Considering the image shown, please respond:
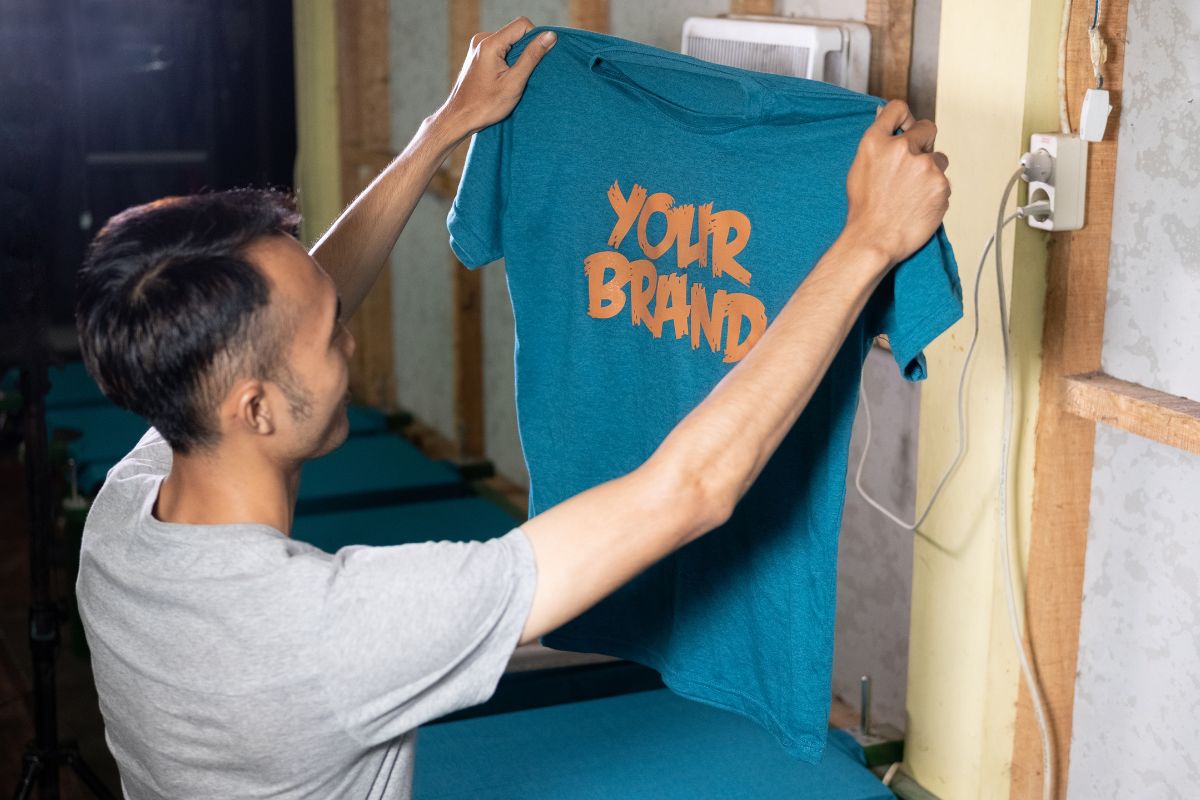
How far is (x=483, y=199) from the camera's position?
6.47 ft

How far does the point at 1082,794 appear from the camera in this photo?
7.41 ft

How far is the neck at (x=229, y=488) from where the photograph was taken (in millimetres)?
1438

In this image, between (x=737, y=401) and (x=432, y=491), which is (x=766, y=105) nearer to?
(x=737, y=401)

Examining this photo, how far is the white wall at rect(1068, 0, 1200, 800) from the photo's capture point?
191 centimetres

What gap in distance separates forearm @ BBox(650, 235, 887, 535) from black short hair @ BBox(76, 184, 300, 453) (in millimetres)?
420

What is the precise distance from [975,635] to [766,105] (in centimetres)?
98

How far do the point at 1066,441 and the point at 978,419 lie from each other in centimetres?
13

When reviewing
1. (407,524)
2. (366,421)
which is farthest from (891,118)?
(366,421)

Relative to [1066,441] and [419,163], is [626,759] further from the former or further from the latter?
[419,163]

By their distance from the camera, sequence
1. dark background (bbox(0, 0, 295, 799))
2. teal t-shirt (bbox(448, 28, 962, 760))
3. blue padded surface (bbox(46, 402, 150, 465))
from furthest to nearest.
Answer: dark background (bbox(0, 0, 295, 799))
blue padded surface (bbox(46, 402, 150, 465))
teal t-shirt (bbox(448, 28, 962, 760))

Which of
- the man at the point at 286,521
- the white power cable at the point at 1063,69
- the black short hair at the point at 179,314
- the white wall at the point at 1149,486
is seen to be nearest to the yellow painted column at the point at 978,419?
the white power cable at the point at 1063,69

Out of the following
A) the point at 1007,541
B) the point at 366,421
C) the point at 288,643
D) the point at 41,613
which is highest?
the point at 288,643

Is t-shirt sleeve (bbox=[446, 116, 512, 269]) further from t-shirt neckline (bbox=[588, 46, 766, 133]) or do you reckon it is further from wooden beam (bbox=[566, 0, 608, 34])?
wooden beam (bbox=[566, 0, 608, 34])

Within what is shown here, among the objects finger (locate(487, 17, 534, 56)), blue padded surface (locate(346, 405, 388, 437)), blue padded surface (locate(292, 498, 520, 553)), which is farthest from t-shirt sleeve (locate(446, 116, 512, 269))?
blue padded surface (locate(346, 405, 388, 437))
